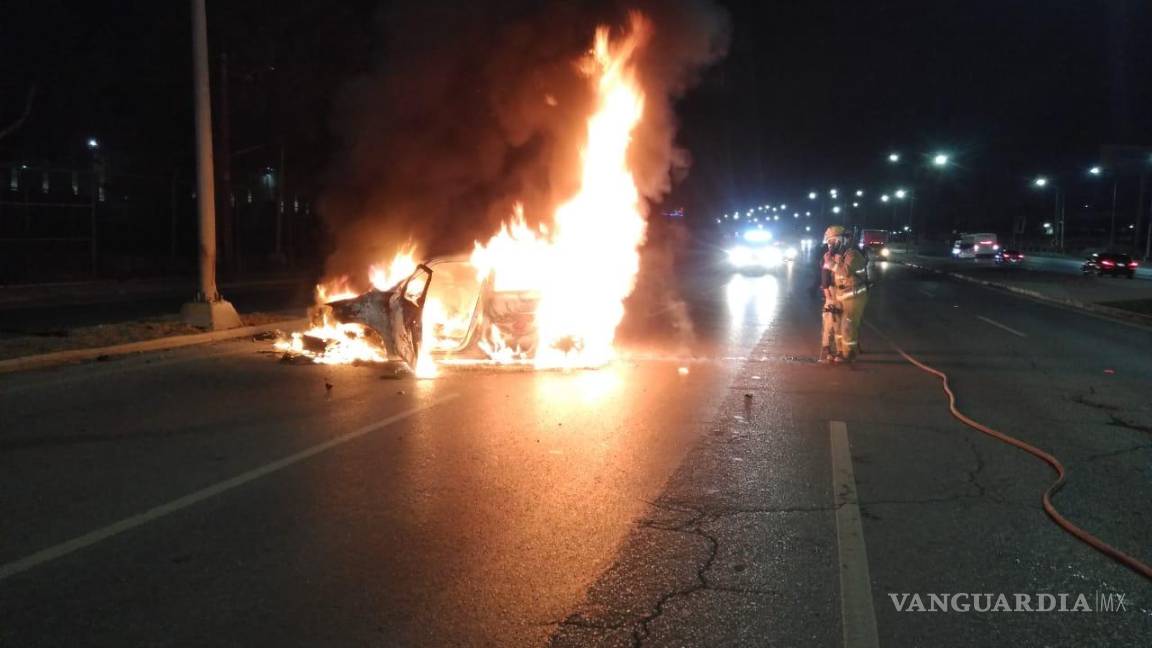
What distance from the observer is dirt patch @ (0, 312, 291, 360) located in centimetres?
1218

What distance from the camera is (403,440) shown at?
25.6ft

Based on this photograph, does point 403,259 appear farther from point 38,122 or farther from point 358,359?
point 38,122

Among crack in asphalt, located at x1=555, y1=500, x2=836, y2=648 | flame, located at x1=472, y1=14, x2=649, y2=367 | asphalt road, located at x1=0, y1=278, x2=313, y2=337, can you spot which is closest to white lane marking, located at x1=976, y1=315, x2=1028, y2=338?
flame, located at x1=472, y1=14, x2=649, y2=367

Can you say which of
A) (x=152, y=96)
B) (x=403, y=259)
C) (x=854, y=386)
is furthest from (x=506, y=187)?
(x=152, y=96)

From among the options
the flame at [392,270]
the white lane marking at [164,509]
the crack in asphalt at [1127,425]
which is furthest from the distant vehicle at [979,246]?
the white lane marking at [164,509]

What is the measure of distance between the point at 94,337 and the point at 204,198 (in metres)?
2.81

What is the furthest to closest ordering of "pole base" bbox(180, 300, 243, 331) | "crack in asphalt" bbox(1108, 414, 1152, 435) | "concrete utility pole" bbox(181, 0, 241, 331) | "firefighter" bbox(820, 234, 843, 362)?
"pole base" bbox(180, 300, 243, 331) → "concrete utility pole" bbox(181, 0, 241, 331) → "firefighter" bbox(820, 234, 843, 362) → "crack in asphalt" bbox(1108, 414, 1152, 435)

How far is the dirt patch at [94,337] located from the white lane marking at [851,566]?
10151 mm

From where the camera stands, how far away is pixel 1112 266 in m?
40.2

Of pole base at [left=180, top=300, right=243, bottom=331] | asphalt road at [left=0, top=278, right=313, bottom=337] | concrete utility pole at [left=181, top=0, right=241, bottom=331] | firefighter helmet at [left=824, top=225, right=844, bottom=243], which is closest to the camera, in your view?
firefighter helmet at [left=824, top=225, right=844, bottom=243]

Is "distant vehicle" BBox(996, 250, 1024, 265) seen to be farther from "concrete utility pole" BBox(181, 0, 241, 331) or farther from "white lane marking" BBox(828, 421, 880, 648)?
"white lane marking" BBox(828, 421, 880, 648)

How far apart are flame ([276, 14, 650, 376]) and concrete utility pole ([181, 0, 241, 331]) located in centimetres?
184

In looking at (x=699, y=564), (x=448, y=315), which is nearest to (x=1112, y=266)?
(x=448, y=315)

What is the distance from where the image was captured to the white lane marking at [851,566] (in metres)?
4.11
